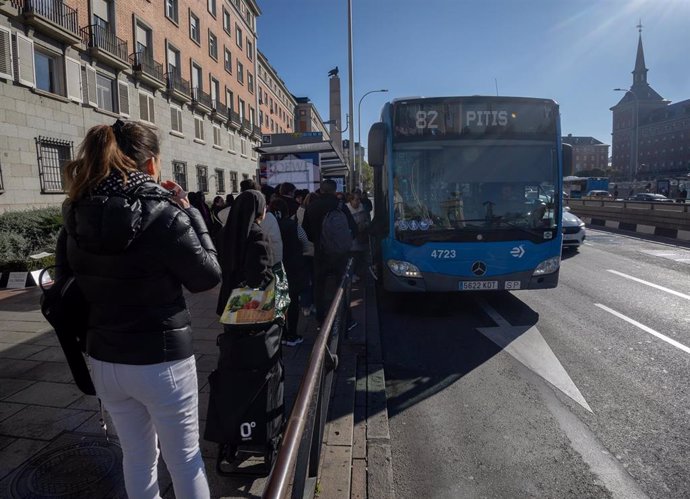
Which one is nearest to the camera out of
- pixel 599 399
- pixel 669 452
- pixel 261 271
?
pixel 261 271

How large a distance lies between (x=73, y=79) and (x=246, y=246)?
56.6 feet

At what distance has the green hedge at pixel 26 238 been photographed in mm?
9039

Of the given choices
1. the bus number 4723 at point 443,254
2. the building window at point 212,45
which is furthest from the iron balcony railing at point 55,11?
the building window at point 212,45

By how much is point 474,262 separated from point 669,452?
3391mm

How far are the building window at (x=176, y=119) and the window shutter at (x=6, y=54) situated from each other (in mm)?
10889

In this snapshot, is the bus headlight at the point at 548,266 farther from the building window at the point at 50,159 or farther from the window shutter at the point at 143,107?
the window shutter at the point at 143,107

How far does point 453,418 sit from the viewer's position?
3.90 metres

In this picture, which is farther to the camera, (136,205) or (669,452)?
(669,452)

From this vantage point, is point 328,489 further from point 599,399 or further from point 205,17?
point 205,17

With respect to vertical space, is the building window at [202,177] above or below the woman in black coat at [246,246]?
above

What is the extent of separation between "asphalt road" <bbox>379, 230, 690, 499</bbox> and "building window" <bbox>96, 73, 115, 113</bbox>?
16455mm

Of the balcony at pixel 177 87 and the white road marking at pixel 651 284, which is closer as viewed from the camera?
the white road marking at pixel 651 284

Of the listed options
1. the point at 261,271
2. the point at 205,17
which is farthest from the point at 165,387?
the point at 205,17

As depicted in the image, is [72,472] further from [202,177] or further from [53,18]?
[202,177]
